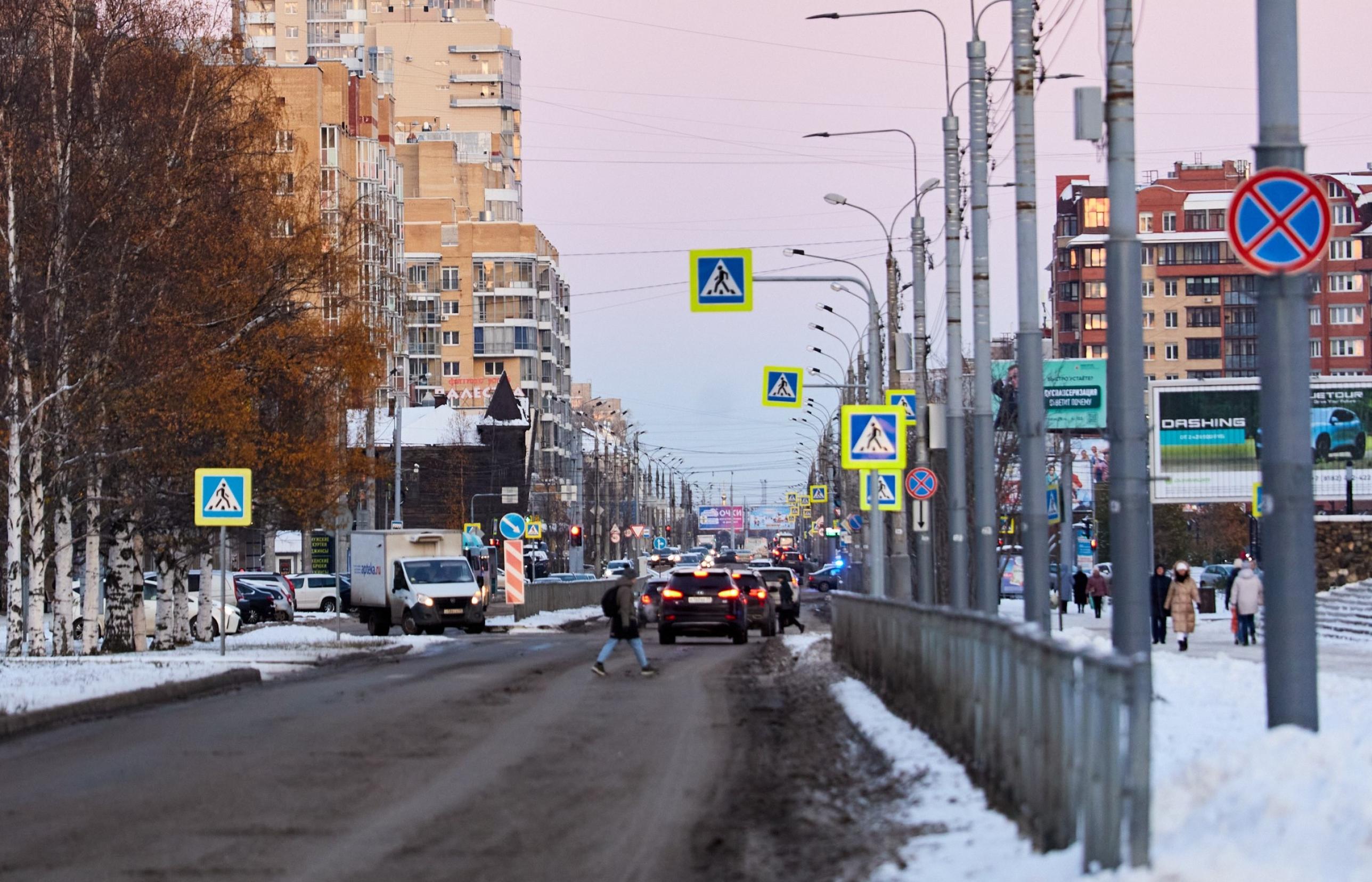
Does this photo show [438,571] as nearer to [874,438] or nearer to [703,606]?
[703,606]

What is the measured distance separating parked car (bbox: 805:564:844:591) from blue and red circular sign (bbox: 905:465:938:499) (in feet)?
151

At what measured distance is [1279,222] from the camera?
10688 mm

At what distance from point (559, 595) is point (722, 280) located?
1179 inches

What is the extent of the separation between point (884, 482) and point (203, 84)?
50.3ft

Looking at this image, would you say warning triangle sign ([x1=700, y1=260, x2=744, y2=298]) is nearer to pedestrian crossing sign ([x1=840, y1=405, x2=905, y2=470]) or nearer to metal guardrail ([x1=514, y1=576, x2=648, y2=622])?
pedestrian crossing sign ([x1=840, y1=405, x2=905, y2=470])

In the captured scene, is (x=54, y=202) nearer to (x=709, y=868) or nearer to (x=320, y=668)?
(x=320, y=668)

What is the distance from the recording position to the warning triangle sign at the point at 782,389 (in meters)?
41.1

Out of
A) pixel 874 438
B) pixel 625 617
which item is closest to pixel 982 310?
pixel 874 438

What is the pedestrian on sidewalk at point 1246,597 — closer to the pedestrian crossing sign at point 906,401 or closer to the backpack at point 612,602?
the pedestrian crossing sign at point 906,401

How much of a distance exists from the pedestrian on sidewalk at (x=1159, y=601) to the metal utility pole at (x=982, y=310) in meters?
10.5

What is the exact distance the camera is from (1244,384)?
6350 centimetres

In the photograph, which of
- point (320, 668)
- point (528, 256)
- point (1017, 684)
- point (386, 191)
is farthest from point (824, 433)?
point (1017, 684)

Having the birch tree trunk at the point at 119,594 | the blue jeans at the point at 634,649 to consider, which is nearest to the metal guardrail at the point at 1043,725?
the blue jeans at the point at 634,649

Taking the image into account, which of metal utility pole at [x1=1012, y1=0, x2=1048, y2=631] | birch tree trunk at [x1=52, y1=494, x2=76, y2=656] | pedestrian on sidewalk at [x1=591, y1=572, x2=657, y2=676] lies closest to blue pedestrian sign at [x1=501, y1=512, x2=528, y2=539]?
birch tree trunk at [x1=52, y1=494, x2=76, y2=656]
